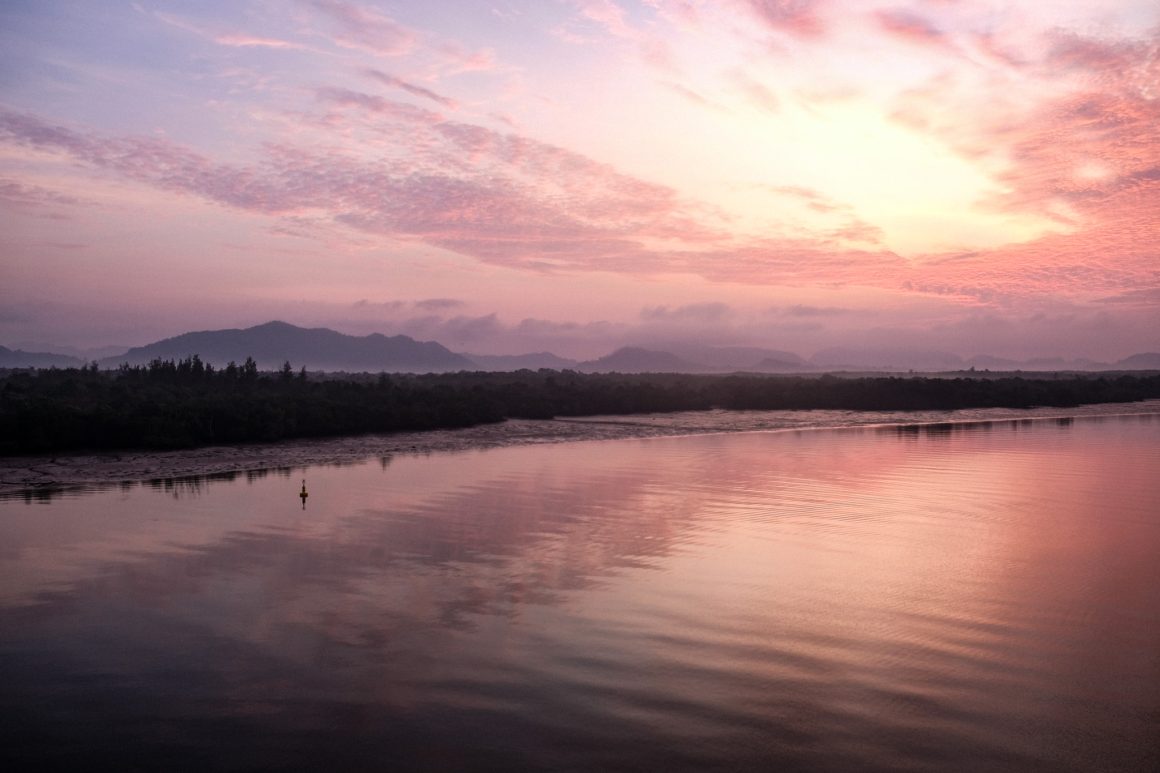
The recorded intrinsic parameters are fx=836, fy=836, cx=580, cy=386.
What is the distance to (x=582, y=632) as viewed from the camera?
11.9m

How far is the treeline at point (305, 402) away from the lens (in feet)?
106

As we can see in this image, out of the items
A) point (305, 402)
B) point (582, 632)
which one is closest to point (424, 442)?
point (305, 402)

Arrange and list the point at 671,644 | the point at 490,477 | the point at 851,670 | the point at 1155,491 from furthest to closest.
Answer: the point at 490,477, the point at 1155,491, the point at 671,644, the point at 851,670

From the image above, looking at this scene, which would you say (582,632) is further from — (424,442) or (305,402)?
(305,402)

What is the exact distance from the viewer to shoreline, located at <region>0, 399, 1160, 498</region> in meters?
27.4

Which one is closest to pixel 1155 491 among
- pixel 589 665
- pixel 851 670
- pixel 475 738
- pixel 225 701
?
pixel 851 670

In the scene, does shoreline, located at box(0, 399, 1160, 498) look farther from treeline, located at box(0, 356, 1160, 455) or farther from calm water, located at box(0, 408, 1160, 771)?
calm water, located at box(0, 408, 1160, 771)

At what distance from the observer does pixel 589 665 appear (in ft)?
34.8

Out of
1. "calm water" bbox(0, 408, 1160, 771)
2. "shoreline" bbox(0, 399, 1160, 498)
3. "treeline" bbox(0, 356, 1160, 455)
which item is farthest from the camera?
"treeline" bbox(0, 356, 1160, 455)

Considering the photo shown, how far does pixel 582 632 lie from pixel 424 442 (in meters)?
28.7

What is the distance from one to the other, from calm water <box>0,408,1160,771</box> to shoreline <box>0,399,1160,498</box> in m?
4.73

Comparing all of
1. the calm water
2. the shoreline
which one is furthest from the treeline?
the calm water

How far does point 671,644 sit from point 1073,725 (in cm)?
470

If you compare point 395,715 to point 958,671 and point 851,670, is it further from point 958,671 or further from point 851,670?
point 958,671
